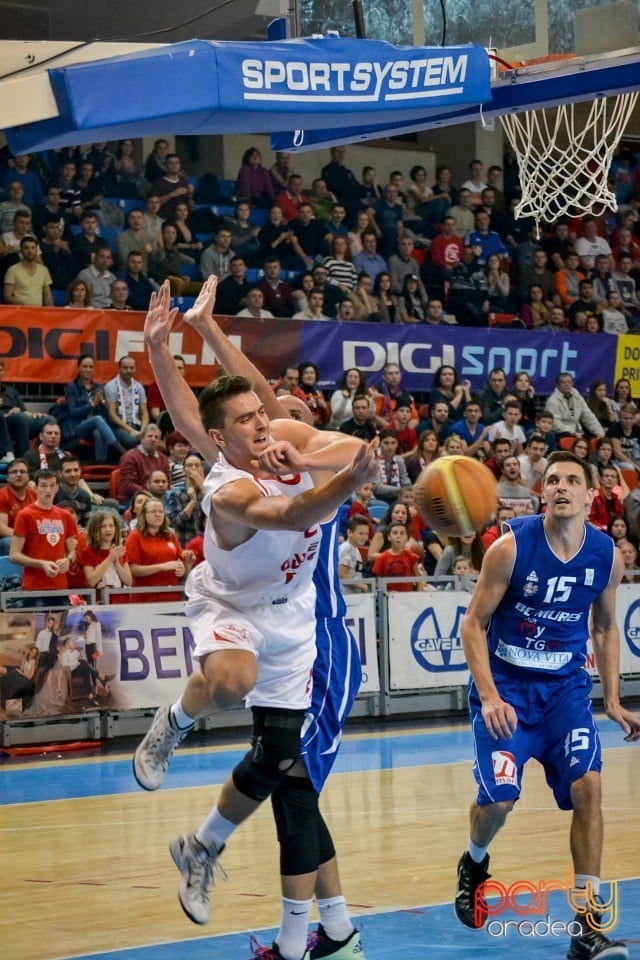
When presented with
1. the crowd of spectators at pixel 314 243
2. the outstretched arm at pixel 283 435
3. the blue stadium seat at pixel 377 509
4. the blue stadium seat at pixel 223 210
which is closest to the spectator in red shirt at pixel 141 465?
the crowd of spectators at pixel 314 243

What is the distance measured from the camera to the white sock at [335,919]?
562 centimetres

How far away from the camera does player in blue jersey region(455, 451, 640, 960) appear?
6012mm

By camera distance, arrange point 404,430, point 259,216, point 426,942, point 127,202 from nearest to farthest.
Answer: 1. point 426,942
2. point 404,430
3. point 127,202
4. point 259,216

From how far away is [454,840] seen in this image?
842cm

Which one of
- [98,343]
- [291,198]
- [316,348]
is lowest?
[316,348]

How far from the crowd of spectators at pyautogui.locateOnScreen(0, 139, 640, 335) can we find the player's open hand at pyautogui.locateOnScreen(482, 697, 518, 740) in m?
10.7

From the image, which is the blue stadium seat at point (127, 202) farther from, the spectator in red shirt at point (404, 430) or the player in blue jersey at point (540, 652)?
the player in blue jersey at point (540, 652)

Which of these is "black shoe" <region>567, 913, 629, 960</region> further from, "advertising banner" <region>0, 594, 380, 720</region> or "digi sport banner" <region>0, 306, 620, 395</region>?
"digi sport banner" <region>0, 306, 620, 395</region>

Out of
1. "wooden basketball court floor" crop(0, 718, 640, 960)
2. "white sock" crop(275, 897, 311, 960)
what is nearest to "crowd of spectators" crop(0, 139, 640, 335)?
"wooden basketball court floor" crop(0, 718, 640, 960)

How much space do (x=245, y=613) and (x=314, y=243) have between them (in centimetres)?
1426

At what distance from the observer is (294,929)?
5234 millimetres

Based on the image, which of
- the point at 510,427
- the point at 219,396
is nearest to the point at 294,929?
the point at 219,396

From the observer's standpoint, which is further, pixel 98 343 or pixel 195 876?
pixel 98 343

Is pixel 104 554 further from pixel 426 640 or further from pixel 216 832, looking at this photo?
pixel 216 832
